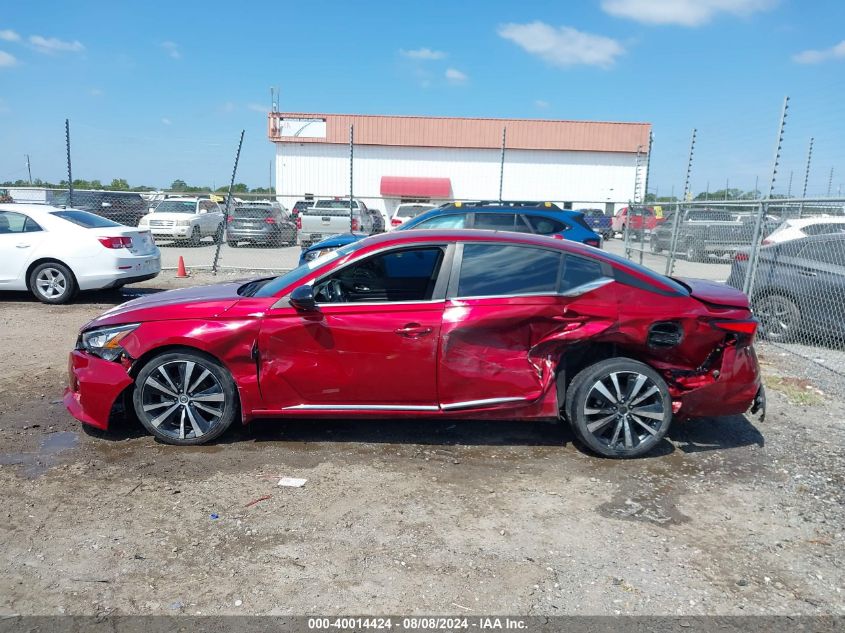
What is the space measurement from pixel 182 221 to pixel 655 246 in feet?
47.7

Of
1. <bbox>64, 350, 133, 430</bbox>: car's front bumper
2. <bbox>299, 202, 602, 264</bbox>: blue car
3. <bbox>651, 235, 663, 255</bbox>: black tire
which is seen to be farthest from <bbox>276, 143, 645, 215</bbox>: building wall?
<bbox>64, 350, 133, 430</bbox>: car's front bumper

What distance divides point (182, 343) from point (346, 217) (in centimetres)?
1482

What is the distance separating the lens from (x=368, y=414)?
175 inches

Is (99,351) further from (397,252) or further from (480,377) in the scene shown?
(480,377)

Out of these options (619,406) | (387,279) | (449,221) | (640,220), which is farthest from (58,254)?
(640,220)

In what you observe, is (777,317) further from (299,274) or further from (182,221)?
(182,221)

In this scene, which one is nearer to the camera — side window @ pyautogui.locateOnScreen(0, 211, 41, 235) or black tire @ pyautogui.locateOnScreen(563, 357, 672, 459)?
black tire @ pyautogui.locateOnScreen(563, 357, 672, 459)

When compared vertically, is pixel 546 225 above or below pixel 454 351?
above

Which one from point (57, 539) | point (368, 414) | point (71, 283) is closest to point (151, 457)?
point (57, 539)

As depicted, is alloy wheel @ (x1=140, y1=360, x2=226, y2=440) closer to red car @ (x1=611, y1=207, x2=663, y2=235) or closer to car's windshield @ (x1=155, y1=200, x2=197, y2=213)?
red car @ (x1=611, y1=207, x2=663, y2=235)

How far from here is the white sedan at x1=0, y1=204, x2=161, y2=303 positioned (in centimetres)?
972

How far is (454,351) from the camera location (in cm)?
430

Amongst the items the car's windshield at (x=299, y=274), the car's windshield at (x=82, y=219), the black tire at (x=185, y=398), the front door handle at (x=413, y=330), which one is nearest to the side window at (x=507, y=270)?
the front door handle at (x=413, y=330)

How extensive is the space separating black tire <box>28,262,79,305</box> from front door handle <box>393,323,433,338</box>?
25.0 feet
